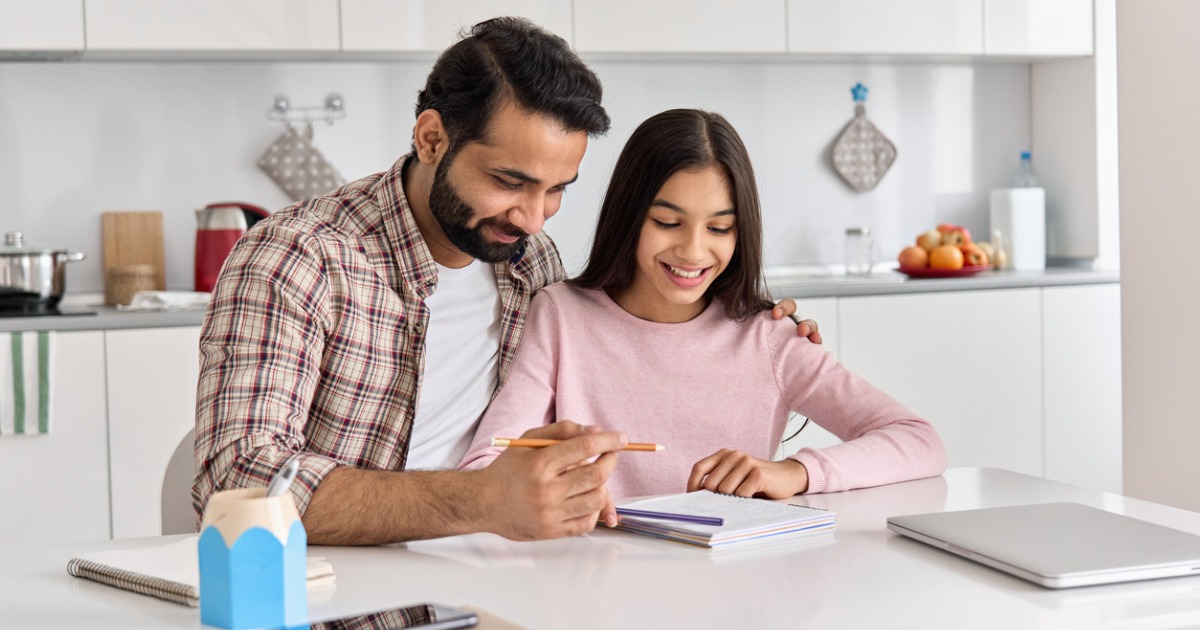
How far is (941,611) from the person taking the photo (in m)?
1.11

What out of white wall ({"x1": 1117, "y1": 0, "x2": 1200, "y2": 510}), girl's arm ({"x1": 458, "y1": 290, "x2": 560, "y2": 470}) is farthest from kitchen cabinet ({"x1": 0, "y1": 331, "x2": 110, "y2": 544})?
Result: white wall ({"x1": 1117, "y1": 0, "x2": 1200, "y2": 510})

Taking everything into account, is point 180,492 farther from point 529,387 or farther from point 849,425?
point 849,425

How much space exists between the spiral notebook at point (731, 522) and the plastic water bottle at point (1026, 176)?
10.6ft

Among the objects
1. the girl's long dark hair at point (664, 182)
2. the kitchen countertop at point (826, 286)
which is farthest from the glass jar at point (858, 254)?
the girl's long dark hair at point (664, 182)

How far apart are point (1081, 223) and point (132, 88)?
302 centimetres

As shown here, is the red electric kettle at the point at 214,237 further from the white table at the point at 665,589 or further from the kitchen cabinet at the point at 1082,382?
the kitchen cabinet at the point at 1082,382

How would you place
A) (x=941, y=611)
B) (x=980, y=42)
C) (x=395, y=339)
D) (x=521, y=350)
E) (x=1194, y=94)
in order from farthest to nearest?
(x=980, y=42) → (x=1194, y=94) → (x=521, y=350) → (x=395, y=339) → (x=941, y=611)

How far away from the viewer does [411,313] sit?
5.97 ft

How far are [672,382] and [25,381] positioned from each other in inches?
70.8

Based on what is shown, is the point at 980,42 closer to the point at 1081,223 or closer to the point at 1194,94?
the point at 1081,223

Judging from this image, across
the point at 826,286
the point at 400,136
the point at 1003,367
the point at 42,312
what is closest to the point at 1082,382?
the point at 1003,367

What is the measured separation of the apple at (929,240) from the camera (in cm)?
405

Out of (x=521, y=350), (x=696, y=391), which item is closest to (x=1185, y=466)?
(x=696, y=391)

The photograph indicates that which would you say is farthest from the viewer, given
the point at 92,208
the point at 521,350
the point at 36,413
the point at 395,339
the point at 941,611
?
the point at 92,208
